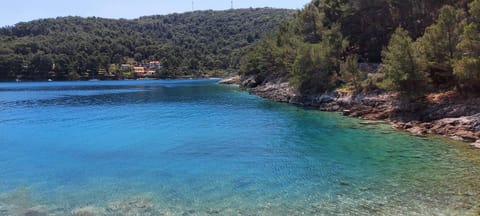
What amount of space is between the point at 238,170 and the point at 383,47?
1429 inches

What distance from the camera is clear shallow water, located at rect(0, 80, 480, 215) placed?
65.2 feet

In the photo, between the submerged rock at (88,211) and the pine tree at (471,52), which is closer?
the submerged rock at (88,211)

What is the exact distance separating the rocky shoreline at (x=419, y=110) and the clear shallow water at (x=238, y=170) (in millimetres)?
2513

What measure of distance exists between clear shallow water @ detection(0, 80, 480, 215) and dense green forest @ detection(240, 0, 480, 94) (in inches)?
359

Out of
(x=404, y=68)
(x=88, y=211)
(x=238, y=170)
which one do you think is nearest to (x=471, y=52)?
(x=404, y=68)

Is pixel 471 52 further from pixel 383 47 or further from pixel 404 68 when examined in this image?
pixel 383 47

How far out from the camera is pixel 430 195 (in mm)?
20578

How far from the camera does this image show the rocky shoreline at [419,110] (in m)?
35.8

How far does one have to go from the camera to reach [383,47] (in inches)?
2138

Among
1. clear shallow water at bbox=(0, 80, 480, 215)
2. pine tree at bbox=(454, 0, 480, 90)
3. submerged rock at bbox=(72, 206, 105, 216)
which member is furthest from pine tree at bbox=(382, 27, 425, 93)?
submerged rock at bbox=(72, 206, 105, 216)

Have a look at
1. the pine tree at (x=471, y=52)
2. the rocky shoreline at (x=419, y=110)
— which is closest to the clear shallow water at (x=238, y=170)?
the rocky shoreline at (x=419, y=110)

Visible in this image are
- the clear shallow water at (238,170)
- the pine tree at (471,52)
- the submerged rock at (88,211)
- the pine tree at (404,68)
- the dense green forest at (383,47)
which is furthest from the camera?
the pine tree at (404,68)

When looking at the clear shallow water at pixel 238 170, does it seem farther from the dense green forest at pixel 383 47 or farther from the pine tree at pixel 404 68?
the dense green forest at pixel 383 47

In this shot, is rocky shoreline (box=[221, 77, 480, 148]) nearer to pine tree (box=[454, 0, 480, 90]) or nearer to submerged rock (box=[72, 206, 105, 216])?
pine tree (box=[454, 0, 480, 90])
